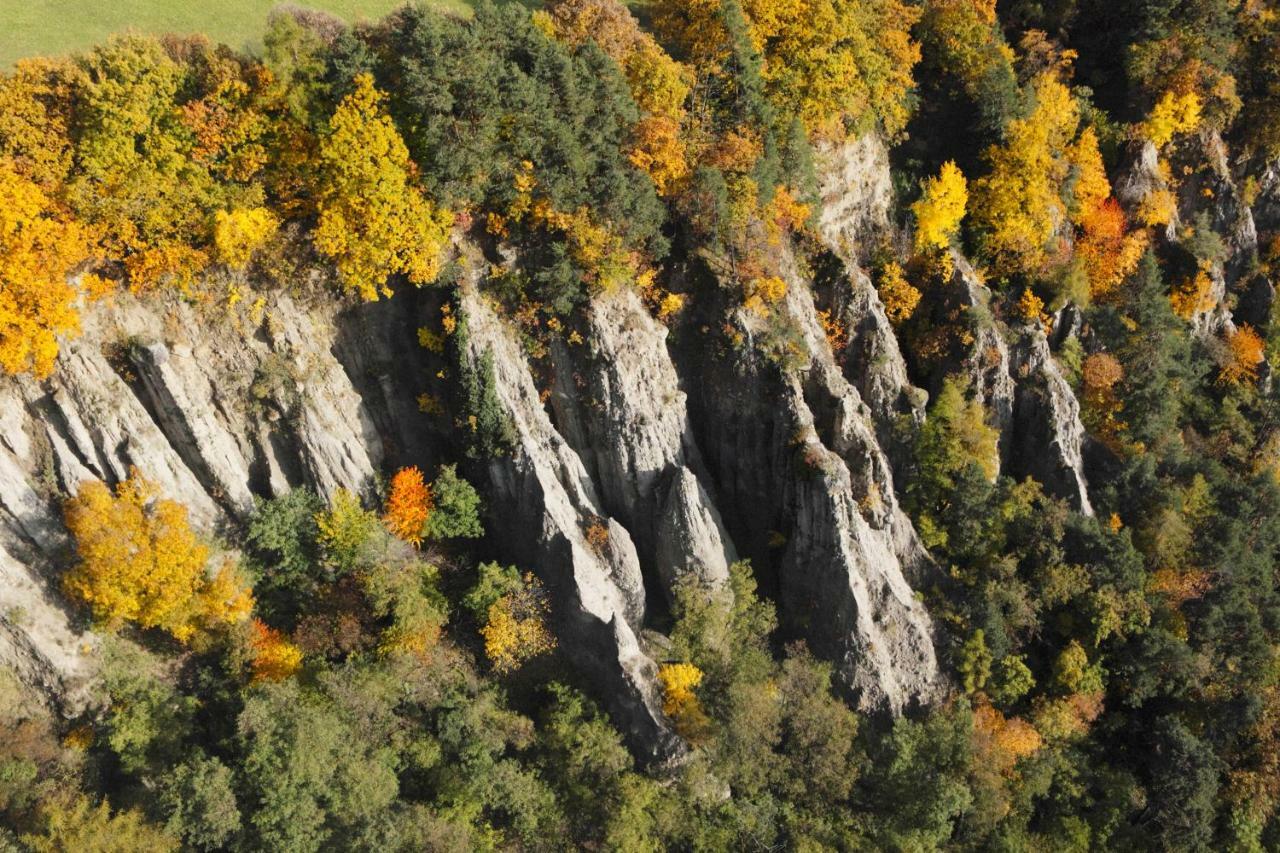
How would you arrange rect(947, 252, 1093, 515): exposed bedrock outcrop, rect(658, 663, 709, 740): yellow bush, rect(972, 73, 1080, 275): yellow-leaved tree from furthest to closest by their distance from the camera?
rect(972, 73, 1080, 275): yellow-leaved tree
rect(947, 252, 1093, 515): exposed bedrock outcrop
rect(658, 663, 709, 740): yellow bush

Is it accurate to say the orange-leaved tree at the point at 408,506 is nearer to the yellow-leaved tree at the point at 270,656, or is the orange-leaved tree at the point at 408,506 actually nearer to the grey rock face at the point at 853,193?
the yellow-leaved tree at the point at 270,656

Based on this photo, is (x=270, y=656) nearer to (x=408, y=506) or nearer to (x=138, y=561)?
(x=138, y=561)

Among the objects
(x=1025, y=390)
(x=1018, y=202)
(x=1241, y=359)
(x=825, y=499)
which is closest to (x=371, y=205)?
(x=825, y=499)

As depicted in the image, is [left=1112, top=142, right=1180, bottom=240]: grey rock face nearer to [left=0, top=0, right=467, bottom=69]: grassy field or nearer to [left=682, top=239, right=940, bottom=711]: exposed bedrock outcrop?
[left=682, top=239, right=940, bottom=711]: exposed bedrock outcrop

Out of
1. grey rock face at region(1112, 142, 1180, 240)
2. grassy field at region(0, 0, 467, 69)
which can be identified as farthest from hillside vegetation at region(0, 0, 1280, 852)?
grey rock face at region(1112, 142, 1180, 240)

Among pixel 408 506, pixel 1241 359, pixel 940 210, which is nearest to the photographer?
pixel 408 506

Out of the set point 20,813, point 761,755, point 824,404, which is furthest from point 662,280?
point 20,813

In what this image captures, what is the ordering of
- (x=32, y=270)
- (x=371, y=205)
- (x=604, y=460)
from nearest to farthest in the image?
(x=32, y=270), (x=371, y=205), (x=604, y=460)
